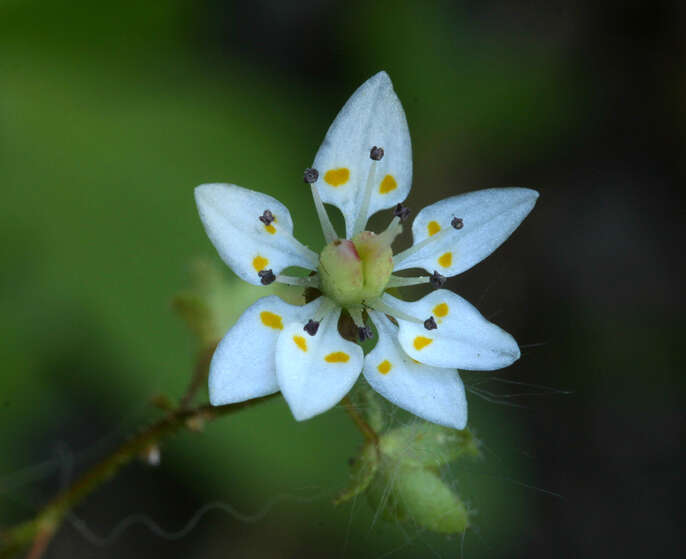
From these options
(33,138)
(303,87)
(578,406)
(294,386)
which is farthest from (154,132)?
(578,406)

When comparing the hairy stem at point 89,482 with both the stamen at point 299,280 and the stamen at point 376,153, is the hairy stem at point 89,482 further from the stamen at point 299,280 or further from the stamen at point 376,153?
the stamen at point 376,153

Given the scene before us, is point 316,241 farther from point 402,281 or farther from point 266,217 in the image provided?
point 266,217

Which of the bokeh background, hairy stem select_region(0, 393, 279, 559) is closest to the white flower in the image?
hairy stem select_region(0, 393, 279, 559)

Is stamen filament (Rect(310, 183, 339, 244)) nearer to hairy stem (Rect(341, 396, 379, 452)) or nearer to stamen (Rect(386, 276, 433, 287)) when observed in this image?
stamen (Rect(386, 276, 433, 287))

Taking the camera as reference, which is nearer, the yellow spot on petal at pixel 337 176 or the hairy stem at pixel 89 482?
the yellow spot on petal at pixel 337 176

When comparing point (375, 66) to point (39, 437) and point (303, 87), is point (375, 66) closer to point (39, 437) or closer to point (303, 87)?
point (303, 87)

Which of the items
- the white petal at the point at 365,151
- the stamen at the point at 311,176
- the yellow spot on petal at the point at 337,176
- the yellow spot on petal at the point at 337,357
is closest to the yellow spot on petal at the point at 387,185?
the white petal at the point at 365,151
